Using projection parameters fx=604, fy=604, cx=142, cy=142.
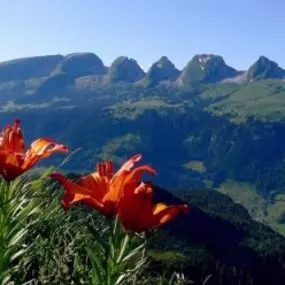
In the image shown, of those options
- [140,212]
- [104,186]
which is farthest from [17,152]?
[140,212]

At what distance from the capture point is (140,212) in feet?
9.39

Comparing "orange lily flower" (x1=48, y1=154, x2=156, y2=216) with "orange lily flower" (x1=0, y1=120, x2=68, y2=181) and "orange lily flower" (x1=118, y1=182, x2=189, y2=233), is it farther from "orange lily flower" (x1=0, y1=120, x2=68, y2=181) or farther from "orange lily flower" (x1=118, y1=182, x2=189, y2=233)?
"orange lily flower" (x1=0, y1=120, x2=68, y2=181)

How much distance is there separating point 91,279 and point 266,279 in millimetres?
205810

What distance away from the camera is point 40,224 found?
4512 mm

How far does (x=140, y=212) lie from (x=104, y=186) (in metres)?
0.30

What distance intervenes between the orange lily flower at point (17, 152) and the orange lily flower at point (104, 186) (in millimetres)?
152

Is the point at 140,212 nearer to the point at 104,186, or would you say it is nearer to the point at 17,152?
the point at 104,186

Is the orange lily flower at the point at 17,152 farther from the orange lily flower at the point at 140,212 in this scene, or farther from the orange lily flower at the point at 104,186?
the orange lily flower at the point at 140,212

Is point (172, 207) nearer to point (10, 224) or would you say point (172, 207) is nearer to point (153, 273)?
point (10, 224)

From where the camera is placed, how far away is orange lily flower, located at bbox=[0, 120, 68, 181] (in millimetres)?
3080

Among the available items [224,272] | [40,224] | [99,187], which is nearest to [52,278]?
[40,224]

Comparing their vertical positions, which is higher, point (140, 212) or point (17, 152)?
point (17, 152)

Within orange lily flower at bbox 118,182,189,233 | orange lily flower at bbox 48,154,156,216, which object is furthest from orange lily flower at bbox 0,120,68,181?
orange lily flower at bbox 118,182,189,233

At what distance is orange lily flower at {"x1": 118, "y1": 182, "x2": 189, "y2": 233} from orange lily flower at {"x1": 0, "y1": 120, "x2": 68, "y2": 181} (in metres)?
0.56
